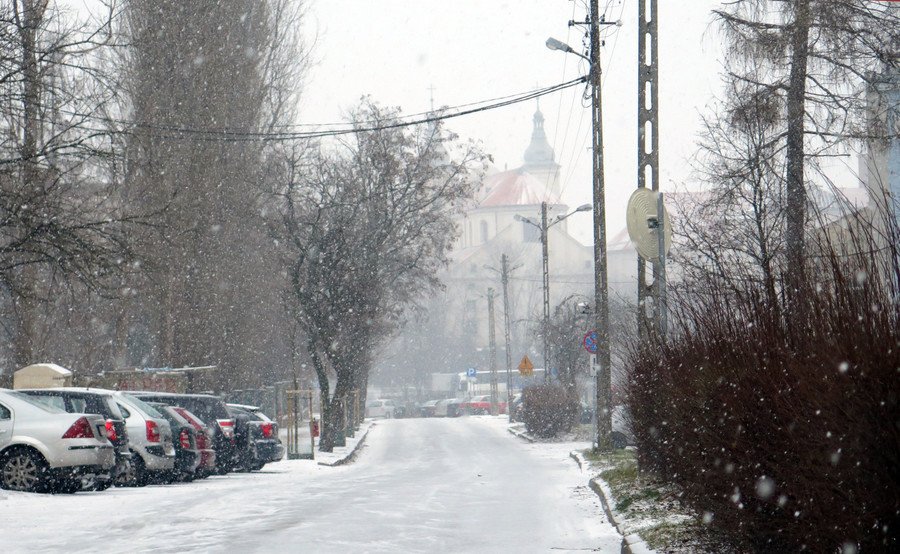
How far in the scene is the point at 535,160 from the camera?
6531 inches

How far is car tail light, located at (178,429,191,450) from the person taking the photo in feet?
69.1

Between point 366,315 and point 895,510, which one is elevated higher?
point 366,315

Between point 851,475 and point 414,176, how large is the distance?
38419 mm

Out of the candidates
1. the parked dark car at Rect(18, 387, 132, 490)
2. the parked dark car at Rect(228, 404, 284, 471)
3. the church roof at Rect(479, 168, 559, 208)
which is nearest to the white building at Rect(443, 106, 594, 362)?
the church roof at Rect(479, 168, 559, 208)

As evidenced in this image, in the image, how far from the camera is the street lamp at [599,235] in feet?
90.0

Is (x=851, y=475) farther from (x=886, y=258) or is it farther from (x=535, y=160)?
(x=535, y=160)

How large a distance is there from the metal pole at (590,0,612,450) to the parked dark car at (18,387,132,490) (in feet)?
38.6

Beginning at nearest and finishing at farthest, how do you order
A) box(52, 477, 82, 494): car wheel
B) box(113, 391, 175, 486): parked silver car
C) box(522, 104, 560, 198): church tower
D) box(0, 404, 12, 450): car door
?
box(0, 404, 12, 450): car door < box(52, 477, 82, 494): car wheel < box(113, 391, 175, 486): parked silver car < box(522, 104, 560, 198): church tower

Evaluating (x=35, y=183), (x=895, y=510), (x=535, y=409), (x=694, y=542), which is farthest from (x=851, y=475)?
(x=535, y=409)

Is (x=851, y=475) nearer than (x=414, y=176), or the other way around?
(x=851, y=475)

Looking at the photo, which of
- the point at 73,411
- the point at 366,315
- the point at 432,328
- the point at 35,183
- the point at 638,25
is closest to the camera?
the point at 73,411

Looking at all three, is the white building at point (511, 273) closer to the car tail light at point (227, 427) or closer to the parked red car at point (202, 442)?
the car tail light at point (227, 427)

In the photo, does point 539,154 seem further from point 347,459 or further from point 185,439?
point 185,439

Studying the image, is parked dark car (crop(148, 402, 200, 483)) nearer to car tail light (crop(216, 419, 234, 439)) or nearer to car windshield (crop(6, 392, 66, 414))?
car tail light (crop(216, 419, 234, 439))
